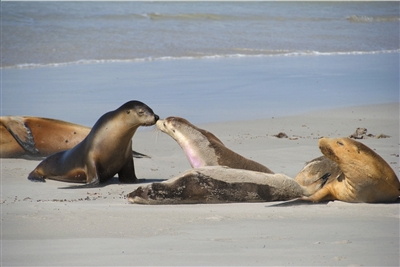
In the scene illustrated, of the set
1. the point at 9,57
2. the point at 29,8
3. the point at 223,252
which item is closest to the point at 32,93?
the point at 9,57

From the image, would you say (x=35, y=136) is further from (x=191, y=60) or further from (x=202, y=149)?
(x=191, y=60)

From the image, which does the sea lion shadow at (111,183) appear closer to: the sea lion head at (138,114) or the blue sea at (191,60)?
the sea lion head at (138,114)

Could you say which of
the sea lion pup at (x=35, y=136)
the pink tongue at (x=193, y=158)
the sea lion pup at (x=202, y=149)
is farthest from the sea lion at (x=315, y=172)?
the sea lion pup at (x=35, y=136)

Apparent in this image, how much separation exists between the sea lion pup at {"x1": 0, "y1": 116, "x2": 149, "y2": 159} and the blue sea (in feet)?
3.88

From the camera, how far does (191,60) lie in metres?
17.5

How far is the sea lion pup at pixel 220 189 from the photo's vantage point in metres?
5.54

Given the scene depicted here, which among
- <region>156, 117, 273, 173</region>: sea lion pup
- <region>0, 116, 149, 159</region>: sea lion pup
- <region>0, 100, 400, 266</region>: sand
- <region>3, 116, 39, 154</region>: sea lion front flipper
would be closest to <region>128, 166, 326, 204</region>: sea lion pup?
<region>0, 100, 400, 266</region>: sand

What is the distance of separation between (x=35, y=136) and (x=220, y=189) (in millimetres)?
3977

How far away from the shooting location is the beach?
13.3 ft

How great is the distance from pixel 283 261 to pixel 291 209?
1.47 meters

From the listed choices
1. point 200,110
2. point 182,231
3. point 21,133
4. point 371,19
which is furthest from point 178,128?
point 371,19

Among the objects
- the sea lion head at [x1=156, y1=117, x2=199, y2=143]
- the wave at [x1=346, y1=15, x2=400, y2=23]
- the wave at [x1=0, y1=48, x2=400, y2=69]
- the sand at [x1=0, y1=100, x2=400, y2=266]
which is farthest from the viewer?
the wave at [x1=346, y1=15, x2=400, y2=23]

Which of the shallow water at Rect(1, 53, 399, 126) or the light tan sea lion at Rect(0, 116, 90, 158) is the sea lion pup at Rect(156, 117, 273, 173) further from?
the shallow water at Rect(1, 53, 399, 126)

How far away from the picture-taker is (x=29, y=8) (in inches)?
1119
